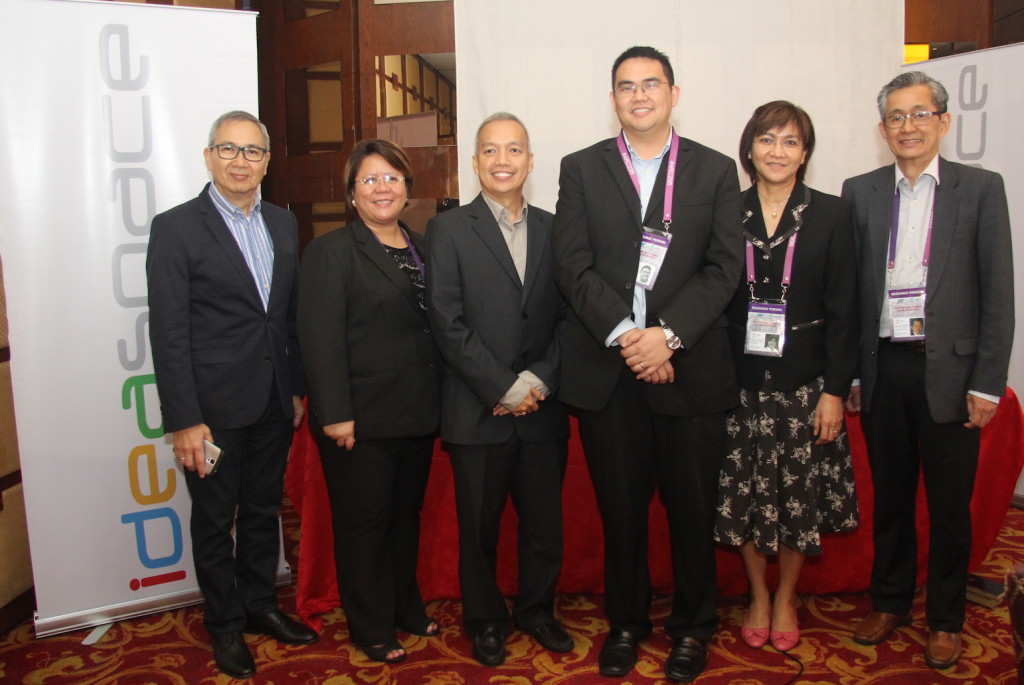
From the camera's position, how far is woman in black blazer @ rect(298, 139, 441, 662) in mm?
2180

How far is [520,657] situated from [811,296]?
1.41 metres

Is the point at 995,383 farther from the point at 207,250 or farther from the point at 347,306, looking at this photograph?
the point at 207,250

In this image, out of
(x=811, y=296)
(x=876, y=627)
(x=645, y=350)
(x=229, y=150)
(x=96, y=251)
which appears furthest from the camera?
(x=96, y=251)

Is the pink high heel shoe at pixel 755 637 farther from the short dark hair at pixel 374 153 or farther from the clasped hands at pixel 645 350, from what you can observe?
the short dark hair at pixel 374 153

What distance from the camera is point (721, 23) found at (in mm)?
3691

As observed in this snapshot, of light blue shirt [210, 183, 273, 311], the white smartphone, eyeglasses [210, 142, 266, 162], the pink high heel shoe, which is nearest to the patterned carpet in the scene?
the pink high heel shoe

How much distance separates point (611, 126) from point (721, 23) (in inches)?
29.0

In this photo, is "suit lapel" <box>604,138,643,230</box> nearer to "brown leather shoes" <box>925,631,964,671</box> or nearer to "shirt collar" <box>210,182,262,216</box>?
"shirt collar" <box>210,182,262,216</box>

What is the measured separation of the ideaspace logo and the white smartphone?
61 centimetres

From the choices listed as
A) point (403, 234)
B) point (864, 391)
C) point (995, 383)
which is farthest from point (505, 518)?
point (995, 383)

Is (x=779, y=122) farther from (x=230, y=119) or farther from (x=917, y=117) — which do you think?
(x=230, y=119)

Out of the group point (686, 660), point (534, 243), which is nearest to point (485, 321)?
point (534, 243)

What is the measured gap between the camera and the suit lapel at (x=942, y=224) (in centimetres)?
217

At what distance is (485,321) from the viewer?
220 centimetres
